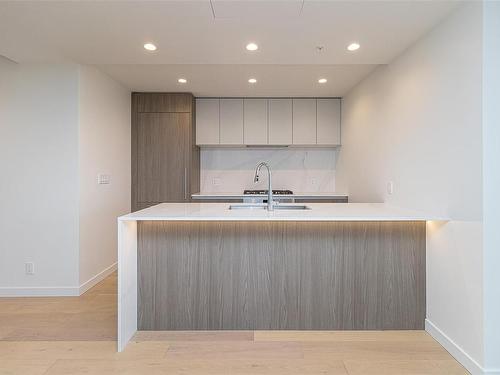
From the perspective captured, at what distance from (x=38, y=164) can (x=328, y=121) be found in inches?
138

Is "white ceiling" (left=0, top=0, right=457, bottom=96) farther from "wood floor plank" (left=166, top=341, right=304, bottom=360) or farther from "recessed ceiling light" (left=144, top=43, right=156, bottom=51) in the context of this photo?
"wood floor plank" (left=166, top=341, right=304, bottom=360)

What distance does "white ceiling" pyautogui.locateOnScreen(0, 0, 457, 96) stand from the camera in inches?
82.1

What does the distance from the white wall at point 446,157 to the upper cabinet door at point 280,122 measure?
1.77 m

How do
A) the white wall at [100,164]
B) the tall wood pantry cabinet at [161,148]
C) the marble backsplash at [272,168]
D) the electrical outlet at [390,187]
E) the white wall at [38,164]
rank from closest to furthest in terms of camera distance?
the electrical outlet at [390,187] → the white wall at [38,164] → the white wall at [100,164] → the tall wood pantry cabinet at [161,148] → the marble backsplash at [272,168]

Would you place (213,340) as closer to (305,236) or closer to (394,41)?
(305,236)

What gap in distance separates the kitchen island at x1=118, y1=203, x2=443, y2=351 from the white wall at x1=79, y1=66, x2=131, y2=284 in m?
1.25

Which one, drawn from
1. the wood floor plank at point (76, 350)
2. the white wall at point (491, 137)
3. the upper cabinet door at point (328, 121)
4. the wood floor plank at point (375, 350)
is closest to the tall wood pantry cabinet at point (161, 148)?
the upper cabinet door at point (328, 121)

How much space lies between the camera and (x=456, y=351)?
6.91 feet

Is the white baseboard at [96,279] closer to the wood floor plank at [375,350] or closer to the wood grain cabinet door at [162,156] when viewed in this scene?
the wood grain cabinet door at [162,156]

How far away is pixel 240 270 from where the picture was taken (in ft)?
8.21

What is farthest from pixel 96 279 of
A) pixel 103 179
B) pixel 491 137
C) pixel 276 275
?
pixel 491 137

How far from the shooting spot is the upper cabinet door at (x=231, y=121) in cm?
475

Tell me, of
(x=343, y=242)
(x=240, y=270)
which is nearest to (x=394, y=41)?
(x=343, y=242)

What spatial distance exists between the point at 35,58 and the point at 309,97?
319 cm
